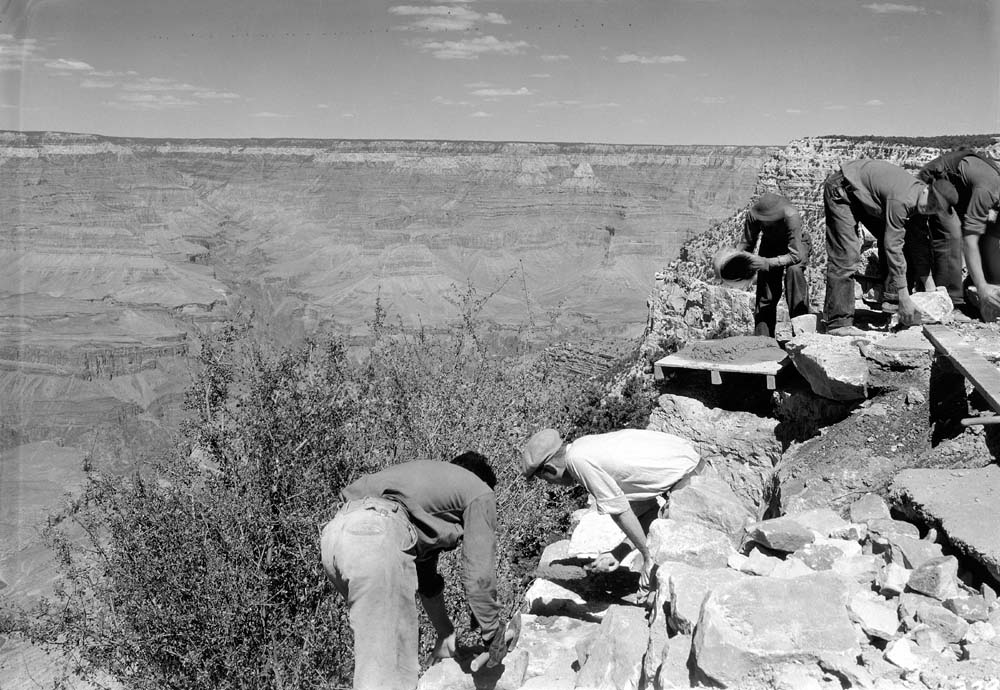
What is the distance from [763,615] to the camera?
3787 mm

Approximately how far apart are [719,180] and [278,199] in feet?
167

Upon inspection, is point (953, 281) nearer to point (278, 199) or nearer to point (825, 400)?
point (825, 400)

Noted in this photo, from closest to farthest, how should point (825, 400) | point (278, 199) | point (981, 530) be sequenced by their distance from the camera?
point (981, 530) < point (825, 400) < point (278, 199)

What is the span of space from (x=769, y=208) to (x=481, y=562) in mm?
6068

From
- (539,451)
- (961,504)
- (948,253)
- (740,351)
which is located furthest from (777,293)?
(539,451)

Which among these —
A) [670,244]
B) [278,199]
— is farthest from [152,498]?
[278,199]

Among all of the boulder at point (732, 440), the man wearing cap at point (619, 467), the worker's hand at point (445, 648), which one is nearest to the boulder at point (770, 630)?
the man wearing cap at point (619, 467)

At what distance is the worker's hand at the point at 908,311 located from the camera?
727 centimetres

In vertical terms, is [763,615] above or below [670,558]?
above

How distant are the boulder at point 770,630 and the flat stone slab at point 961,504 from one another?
83 centimetres

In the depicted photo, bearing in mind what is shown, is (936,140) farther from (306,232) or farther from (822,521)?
(306,232)

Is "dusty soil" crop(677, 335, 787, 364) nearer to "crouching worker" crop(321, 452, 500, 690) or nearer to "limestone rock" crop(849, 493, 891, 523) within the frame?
"limestone rock" crop(849, 493, 891, 523)

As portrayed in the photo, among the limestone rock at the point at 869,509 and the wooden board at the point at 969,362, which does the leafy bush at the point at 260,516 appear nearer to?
the limestone rock at the point at 869,509

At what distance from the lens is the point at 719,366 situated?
29.1ft
